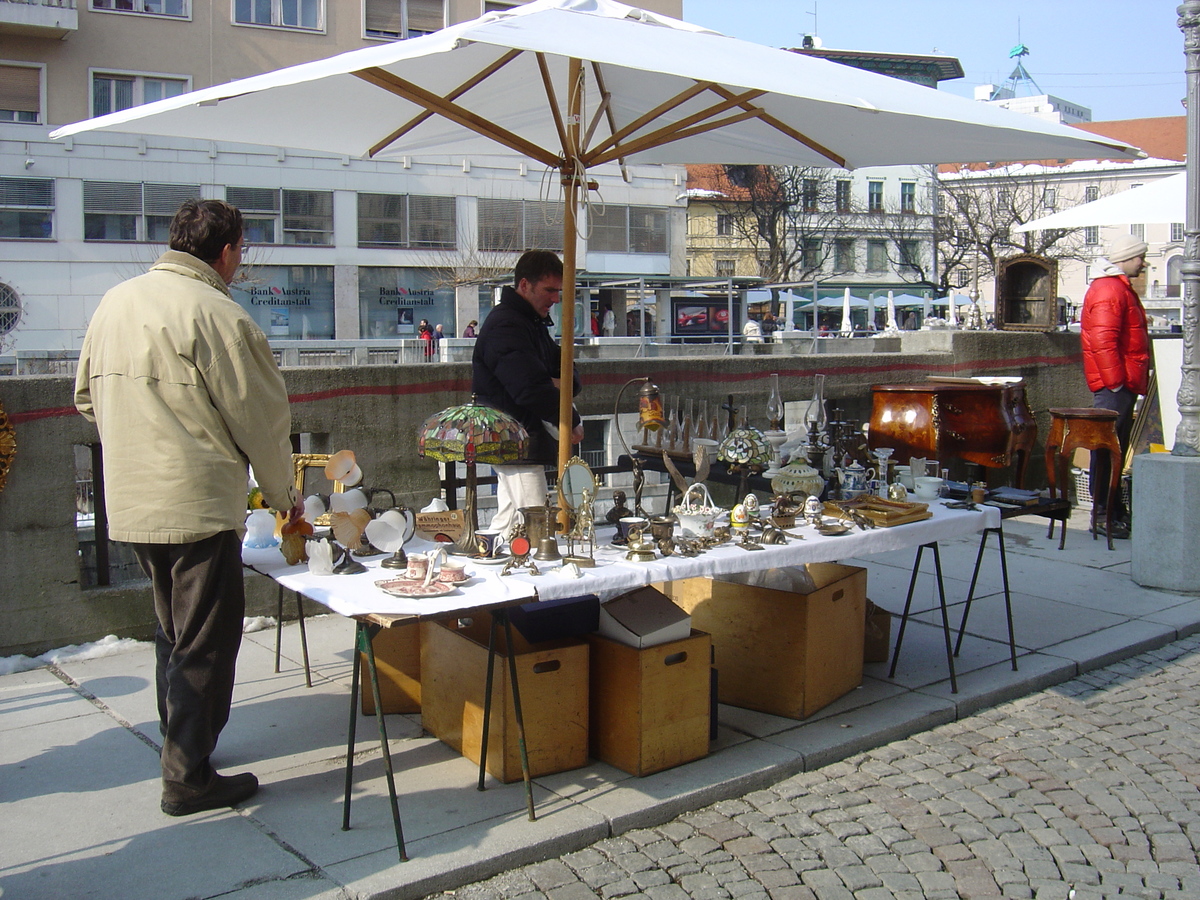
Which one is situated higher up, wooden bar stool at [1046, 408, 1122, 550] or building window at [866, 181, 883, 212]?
building window at [866, 181, 883, 212]

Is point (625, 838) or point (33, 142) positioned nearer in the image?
point (625, 838)

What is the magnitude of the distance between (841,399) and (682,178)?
101 feet

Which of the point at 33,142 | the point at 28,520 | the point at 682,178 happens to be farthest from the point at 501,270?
the point at 28,520

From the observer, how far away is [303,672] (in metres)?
4.79

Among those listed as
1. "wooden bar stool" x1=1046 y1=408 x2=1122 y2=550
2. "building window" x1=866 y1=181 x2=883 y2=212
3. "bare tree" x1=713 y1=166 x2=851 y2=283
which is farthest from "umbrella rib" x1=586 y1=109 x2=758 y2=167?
"building window" x1=866 y1=181 x2=883 y2=212

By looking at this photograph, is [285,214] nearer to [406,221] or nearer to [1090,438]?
[406,221]

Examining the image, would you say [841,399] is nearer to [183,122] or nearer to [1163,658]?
[1163,658]

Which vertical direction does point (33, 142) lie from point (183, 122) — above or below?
above

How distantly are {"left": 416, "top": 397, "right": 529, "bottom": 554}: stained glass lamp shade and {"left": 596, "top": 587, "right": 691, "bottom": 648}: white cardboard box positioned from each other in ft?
1.93

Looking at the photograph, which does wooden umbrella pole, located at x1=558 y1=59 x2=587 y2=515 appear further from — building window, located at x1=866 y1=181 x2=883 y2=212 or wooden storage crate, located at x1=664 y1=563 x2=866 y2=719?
building window, located at x1=866 y1=181 x2=883 y2=212

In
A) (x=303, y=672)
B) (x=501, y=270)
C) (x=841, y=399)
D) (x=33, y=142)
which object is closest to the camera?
(x=303, y=672)

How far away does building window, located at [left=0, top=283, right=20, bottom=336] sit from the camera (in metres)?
27.8

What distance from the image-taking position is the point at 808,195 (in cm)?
5066

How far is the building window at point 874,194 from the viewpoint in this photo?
58.7 m
